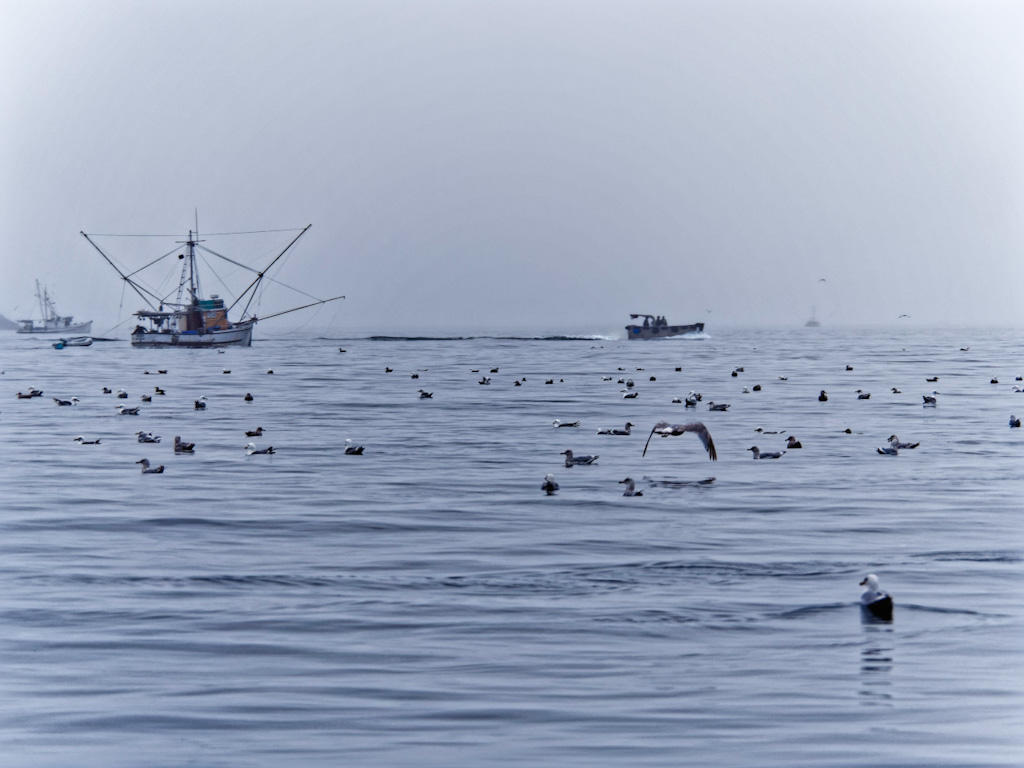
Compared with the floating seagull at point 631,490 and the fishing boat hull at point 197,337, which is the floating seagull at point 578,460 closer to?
the floating seagull at point 631,490

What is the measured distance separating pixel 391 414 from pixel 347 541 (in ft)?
113

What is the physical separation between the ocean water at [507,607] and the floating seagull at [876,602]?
0.69ft

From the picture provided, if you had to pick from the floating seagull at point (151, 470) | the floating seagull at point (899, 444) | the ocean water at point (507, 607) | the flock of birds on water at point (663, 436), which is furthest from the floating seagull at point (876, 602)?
the floating seagull at point (899, 444)

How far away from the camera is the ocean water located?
12.8m

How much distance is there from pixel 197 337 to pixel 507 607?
162713 mm

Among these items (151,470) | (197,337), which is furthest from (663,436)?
(197,337)

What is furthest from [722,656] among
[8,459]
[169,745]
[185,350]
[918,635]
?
[185,350]

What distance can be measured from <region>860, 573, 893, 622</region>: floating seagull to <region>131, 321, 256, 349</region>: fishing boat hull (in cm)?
16372

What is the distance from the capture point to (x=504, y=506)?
29141 mm

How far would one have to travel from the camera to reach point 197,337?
17438cm

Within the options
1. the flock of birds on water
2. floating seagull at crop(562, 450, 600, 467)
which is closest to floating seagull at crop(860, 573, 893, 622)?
the flock of birds on water

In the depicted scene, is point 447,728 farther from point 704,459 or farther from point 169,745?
point 704,459

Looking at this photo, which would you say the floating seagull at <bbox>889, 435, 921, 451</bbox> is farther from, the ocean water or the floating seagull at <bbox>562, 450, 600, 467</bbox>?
the floating seagull at <bbox>562, 450, 600, 467</bbox>

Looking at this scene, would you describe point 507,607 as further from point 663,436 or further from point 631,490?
point 663,436
